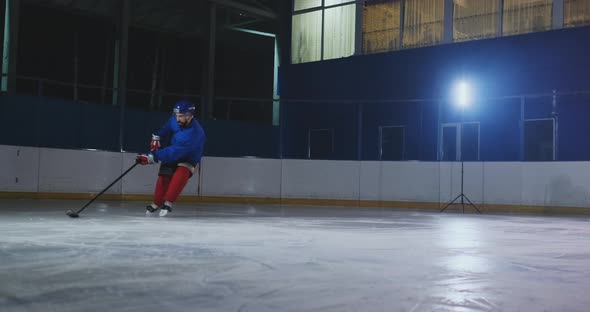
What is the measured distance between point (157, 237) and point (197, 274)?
2130 mm

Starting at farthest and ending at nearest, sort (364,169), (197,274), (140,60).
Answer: (140,60), (364,169), (197,274)

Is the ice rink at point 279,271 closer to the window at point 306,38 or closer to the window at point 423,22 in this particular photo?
the window at point 423,22

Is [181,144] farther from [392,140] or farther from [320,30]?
[320,30]

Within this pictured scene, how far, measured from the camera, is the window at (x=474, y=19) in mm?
18953

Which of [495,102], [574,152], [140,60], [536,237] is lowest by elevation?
[536,237]

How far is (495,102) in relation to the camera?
57.5ft

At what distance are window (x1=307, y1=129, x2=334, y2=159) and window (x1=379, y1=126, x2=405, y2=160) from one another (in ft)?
5.65

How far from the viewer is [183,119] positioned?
851 centimetres

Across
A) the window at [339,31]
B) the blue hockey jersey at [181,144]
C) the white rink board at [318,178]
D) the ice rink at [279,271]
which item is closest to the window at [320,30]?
the window at [339,31]

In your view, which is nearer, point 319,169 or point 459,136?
point 319,169

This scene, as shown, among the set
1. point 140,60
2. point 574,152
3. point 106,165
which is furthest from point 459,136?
point 140,60

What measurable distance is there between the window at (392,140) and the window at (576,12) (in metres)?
5.50

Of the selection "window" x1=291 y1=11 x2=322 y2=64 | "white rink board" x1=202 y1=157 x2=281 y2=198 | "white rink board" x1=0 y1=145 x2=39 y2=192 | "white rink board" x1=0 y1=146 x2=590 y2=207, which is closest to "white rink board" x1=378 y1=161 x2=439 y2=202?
"white rink board" x1=0 y1=146 x2=590 y2=207

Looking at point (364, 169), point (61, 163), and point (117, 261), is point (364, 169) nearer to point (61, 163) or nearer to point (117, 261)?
point (61, 163)
